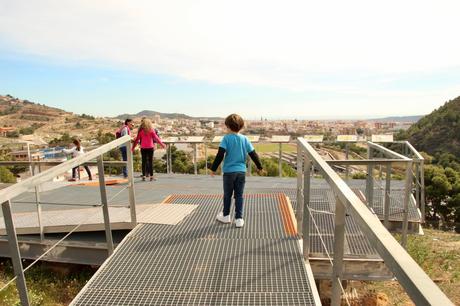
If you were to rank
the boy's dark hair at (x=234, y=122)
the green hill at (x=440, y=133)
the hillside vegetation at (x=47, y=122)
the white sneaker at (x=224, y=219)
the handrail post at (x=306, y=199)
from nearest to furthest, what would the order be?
the handrail post at (x=306, y=199)
the boy's dark hair at (x=234, y=122)
the white sneaker at (x=224, y=219)
the green hill at (x=440, y=133)
the hillside vegetation at (x=47, y=122)

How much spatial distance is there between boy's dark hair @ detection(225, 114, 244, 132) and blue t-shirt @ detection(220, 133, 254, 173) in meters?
0.09

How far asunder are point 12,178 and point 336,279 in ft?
85.3

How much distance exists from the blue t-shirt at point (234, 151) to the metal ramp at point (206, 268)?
0.74 meters

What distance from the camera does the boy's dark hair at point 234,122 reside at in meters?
4.18

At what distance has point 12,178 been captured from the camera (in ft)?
77.5

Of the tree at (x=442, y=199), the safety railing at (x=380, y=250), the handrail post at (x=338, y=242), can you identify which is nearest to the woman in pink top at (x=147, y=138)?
the safety railing at (x=380, y=250)

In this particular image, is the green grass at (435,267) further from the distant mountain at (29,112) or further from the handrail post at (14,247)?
the distant mountain at (29,112)

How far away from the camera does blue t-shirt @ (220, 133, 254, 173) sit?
424 centimetres

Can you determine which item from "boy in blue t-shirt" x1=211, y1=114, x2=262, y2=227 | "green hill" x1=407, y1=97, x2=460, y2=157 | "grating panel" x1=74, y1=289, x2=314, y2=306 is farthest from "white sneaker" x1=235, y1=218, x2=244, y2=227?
"green hill" x1=407, y1=97, x2=460, y2=157

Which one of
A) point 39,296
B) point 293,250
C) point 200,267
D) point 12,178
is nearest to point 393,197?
point 293,250

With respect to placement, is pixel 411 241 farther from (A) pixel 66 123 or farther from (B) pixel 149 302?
(A) pixel 66 123

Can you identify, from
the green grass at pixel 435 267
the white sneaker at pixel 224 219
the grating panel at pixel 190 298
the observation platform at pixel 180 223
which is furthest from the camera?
the green grass at pixel 435 267

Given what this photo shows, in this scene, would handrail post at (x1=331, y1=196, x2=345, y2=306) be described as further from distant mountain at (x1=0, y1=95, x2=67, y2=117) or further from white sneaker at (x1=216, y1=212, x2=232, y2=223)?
distant mountain at (x1=0, y1=95, x2=67, y2=117)

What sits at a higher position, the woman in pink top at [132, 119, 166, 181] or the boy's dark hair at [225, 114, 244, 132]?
the boy's dark hair at [225, 114, 244, 132]
